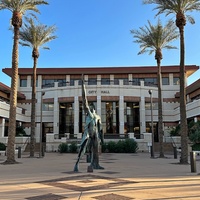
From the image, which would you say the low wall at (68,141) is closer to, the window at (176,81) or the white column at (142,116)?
the white column at (142,116)

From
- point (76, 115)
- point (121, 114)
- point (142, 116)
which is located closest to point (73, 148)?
point (76, 115)

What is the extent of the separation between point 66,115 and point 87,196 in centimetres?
3381

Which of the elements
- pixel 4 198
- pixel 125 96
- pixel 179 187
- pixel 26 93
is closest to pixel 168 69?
pixel 125 96

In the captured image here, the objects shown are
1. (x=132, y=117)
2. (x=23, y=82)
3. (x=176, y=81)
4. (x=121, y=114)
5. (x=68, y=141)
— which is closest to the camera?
(x=68, y=141)

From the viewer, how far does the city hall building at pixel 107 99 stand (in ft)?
126

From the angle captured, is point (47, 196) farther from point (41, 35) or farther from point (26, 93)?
point (26, 93)

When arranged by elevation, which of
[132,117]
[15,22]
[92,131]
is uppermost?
[15,22]

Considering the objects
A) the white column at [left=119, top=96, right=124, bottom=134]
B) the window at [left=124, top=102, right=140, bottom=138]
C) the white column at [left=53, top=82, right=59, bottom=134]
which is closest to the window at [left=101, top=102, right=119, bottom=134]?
the white column at [left=119, top=96, right=124, bottom=134]

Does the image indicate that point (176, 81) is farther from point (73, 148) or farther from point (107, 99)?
point (73, 148)

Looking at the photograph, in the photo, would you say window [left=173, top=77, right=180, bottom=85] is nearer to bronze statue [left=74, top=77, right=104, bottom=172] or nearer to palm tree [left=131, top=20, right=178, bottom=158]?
palm tree [left=131, top=20, right=178, bottom=158]

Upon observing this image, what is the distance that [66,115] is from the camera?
134ft

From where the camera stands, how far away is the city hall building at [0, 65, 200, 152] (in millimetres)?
38500

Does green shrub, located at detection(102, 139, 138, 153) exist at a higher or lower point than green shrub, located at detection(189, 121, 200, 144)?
lower

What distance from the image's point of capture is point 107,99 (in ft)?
126
